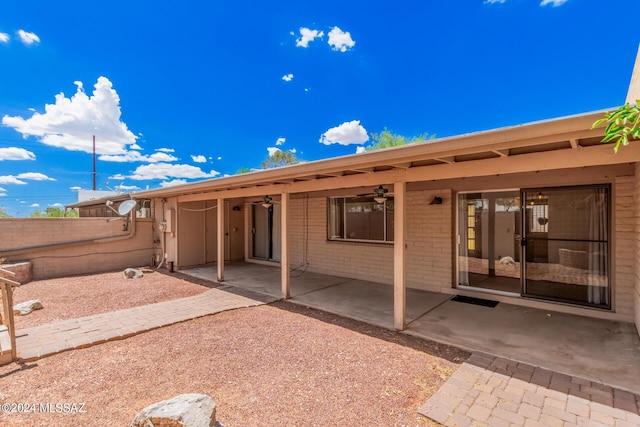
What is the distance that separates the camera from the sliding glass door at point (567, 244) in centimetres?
446

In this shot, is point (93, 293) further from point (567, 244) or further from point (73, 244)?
point (567, 244)

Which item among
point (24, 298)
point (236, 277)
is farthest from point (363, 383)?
point (24, 298)

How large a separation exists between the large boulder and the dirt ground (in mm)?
341

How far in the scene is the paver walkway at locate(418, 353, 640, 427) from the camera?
222cm

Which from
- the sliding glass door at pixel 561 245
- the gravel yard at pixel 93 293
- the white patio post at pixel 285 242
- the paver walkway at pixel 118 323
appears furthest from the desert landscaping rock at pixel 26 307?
the sliding glass door at pixel 561 245

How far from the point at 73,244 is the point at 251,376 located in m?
8.44

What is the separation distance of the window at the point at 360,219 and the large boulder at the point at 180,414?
5.36 metres

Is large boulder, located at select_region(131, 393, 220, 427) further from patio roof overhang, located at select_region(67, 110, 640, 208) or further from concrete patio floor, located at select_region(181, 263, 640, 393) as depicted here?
patio roof overhang, located at select_region(67, 110, 640, 208)

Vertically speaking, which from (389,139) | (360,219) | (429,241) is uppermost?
(389,139)

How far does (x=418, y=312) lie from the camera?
4.77m

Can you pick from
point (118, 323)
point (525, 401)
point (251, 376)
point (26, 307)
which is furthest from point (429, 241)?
point (26, 307)

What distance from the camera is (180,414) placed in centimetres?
192

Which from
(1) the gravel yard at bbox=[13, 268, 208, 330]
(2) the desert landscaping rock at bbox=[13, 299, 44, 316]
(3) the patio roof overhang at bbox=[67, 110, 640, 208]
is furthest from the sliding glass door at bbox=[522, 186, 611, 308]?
(2) the desert landscaping rock at bbox=[13, 299, 44, 316]

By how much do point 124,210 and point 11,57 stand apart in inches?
316
